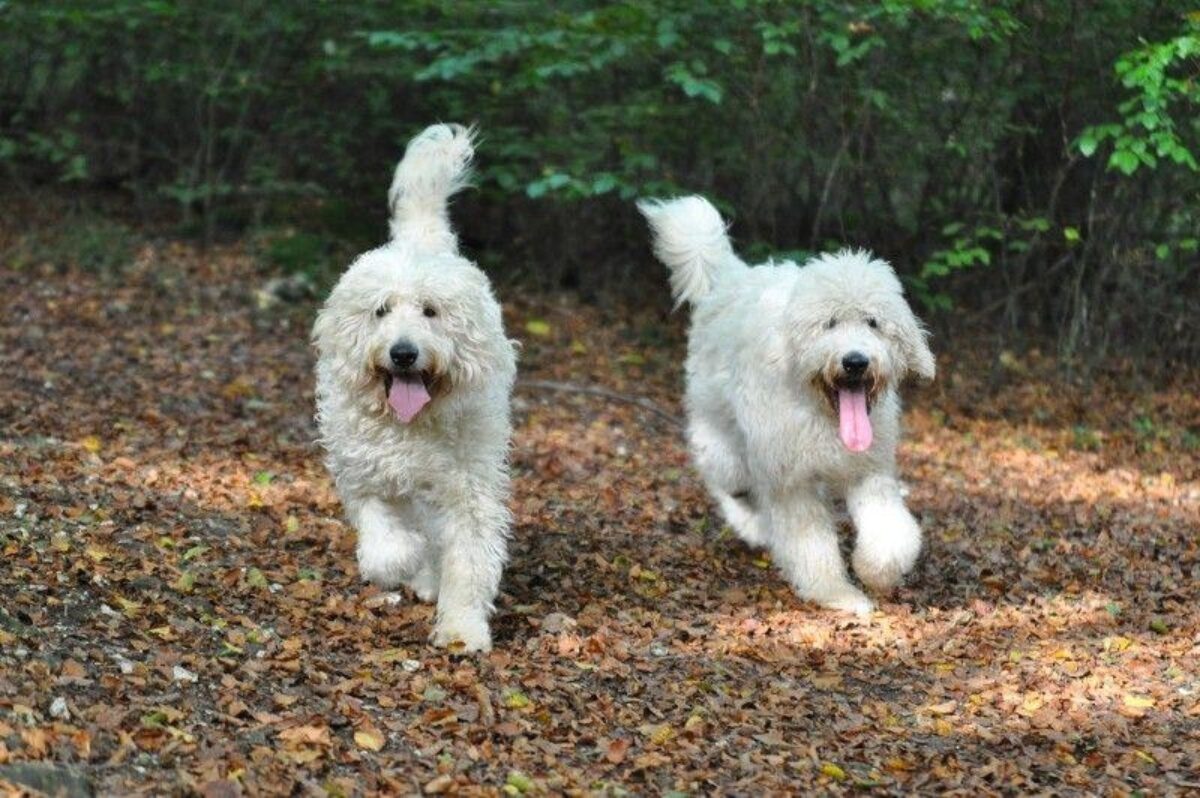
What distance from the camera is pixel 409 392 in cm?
582

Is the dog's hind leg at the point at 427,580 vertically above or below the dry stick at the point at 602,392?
above

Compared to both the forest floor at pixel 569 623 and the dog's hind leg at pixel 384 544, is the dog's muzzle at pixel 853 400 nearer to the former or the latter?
the forest floor at pixel 569 623

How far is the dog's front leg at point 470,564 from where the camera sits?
583cm

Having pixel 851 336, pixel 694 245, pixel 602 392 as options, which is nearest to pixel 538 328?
pixel 602 392

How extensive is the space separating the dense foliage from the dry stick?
Answer: 1.28m

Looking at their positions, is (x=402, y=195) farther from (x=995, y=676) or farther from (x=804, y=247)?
(x=804, y=247)

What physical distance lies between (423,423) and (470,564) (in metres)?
0.55

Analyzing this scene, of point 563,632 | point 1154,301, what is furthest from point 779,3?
point 563,632

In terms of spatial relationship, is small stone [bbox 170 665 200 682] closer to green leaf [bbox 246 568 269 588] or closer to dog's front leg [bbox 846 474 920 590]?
green leaf [bbox 246 568 269 588]

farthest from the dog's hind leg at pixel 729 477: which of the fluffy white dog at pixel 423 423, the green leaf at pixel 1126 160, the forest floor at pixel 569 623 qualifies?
the green leaf at pixel 1126 160

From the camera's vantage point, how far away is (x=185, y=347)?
1120 cm

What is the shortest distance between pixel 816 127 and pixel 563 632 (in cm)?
663

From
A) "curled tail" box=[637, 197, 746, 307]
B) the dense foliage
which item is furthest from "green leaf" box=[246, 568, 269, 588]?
the dense foliage

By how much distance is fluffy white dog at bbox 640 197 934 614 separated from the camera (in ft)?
21.6
